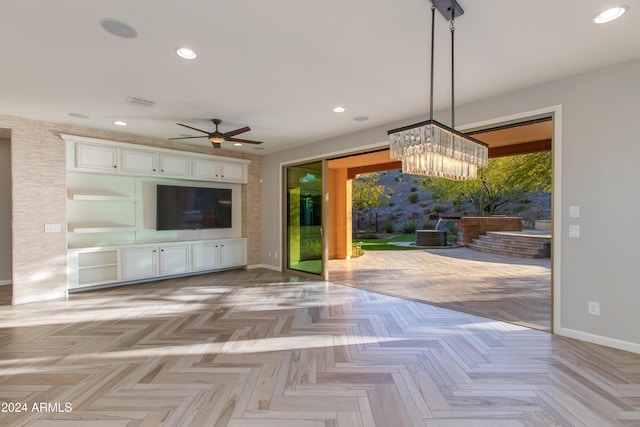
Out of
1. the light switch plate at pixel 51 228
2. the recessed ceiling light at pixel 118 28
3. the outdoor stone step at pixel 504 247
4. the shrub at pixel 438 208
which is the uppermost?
the recessed ceiling light at pixel 118 28

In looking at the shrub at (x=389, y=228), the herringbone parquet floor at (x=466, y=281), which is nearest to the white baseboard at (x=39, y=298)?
the herringbone parquet floor at (x=466, y=281)

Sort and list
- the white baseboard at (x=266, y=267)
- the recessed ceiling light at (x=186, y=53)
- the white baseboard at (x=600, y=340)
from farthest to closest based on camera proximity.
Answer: the white baseboard at (x=266, y=267) < the white baseboard at (x=600, y=340) < the recessed ceiling light at (x=186, y=53)

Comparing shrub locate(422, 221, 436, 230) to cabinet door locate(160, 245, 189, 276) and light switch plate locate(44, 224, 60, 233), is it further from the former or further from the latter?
light switch plate locate(44, 224, 60, 233)

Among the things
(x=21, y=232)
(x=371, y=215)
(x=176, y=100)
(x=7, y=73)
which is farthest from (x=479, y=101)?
(x=371, y=215)

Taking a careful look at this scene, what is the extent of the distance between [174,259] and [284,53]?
14.9 feet

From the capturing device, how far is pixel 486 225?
11.6 metres

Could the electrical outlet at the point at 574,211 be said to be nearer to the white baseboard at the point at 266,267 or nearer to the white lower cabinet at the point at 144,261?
the white baseboard at the point at 266,267

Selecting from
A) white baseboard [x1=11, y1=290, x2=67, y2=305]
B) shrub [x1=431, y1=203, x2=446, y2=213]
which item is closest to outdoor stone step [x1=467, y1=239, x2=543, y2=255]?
shrub [x1=431, y1=203, x2=446, y2=213]

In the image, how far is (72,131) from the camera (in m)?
4.83

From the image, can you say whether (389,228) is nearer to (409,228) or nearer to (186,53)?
(409,228)

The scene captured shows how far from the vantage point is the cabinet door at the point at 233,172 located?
6449 millimetres

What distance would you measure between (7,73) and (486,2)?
4.18 meters

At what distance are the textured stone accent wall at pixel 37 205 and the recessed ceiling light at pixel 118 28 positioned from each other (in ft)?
10.9

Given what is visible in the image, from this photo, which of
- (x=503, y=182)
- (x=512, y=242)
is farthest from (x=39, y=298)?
(x=503, y=182)
